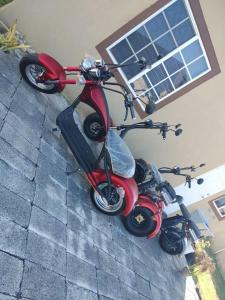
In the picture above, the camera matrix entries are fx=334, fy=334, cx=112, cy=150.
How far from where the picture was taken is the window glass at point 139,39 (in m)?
5.95

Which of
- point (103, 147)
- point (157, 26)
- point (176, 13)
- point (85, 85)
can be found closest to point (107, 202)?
point (103, 147)

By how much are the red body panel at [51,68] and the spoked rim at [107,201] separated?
1.72m

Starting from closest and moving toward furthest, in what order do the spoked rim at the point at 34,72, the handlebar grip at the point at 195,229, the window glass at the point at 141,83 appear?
1. the spoked rim at the point at 34,72
2. the handlebar grip at the point at 195,229
3. the window glass at the point at 141,83

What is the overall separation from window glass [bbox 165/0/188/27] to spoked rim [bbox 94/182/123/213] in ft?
10.4

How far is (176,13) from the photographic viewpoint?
580 cm

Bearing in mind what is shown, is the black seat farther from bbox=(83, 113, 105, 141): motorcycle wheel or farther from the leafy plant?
the leafy plant

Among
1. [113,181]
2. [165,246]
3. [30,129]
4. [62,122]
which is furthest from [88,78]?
[165,246]

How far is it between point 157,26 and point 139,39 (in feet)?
1.26

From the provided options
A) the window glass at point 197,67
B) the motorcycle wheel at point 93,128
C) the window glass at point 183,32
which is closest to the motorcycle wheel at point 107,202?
the motorcycle wheel at point 93,128

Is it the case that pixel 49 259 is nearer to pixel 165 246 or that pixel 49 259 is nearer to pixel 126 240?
pixel 126 240

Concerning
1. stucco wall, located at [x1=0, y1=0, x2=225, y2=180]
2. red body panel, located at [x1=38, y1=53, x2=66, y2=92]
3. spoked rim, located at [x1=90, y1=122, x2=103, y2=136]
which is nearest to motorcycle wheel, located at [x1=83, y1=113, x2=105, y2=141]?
spoked rim, located at [x1=90, y1=122, x2=103, y2=136]

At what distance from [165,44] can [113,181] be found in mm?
2854

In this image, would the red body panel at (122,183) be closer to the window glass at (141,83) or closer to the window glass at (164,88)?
the window glass at (141,83)

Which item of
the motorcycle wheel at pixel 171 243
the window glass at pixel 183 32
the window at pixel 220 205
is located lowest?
the motorcycle wheel at pixel 171 243
